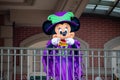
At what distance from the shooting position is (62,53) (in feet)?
17.5

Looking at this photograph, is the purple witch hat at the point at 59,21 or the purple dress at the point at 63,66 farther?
the purple witch hat at the point at 59,21

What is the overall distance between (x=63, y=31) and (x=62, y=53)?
923 mm

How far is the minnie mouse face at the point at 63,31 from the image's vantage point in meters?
6.21

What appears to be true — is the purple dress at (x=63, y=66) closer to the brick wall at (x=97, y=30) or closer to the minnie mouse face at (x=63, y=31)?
the minnie mouse face at (x=63, y=31)

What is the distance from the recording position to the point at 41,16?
11188 millimetres

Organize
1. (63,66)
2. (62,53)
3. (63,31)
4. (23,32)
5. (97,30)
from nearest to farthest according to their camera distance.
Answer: (62,53) → (63,66) → (63,31) → (23,32) → (97,30)

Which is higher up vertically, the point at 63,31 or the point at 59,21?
the point at 59,21

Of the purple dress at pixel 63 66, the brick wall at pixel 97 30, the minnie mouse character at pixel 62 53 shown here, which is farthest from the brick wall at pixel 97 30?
the purple dress at pixel 63 66

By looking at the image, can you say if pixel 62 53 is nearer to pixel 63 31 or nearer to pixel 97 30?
pixel 63 31

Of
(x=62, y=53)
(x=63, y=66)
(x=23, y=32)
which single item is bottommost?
(x=63, y=66)

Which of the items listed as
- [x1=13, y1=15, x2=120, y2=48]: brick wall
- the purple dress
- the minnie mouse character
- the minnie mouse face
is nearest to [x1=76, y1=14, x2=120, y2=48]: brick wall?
[x1=13, y1=15, x2=120, y2=48]: brick wall

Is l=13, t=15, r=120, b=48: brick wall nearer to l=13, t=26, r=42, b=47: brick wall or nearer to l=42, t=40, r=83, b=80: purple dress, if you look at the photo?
l=13, t=26, r=42, b=47: brick wall

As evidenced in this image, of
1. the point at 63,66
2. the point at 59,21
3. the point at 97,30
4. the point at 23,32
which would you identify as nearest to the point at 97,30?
the point at 97,30

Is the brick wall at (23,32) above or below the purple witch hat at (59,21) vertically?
above
